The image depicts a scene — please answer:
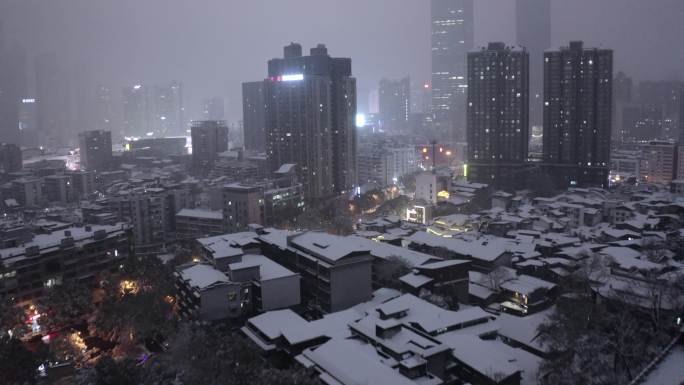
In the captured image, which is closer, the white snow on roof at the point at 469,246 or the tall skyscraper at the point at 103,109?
the white snow on roof at the point at 469,246

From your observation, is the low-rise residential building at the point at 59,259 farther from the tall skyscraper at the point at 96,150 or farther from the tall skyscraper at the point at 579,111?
the tall skyscraper at the point at 96,150

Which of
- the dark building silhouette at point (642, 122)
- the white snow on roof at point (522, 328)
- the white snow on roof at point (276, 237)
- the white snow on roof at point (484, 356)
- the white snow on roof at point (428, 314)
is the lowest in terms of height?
the white snow on roof at point (522, 328)

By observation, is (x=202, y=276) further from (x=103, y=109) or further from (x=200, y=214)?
(x=103, y=109)

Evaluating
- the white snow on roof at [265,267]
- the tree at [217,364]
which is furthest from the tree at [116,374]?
the white snow on roof at [265,267]

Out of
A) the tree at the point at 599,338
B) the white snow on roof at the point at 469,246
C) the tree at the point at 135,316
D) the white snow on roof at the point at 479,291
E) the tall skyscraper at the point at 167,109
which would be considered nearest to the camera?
the tree at the point at 599,338

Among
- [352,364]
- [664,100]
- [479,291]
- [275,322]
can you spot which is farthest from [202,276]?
[664,100]

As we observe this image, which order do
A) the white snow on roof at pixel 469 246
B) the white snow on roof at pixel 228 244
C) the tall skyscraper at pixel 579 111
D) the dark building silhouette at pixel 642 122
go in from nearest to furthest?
1. the white snow on roof at pixel 228 244
2. the white snow on roof at pixel 469 246
3. the tall skyscraper at pixel 579 111
4. the dark building silhouette at pixel 642 122

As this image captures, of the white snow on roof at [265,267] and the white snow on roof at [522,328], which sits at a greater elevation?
the white snow on roof at [265,267]

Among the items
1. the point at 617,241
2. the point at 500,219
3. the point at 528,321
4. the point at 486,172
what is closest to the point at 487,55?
the point at 486,172
